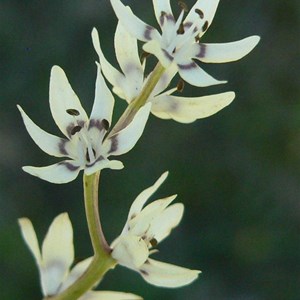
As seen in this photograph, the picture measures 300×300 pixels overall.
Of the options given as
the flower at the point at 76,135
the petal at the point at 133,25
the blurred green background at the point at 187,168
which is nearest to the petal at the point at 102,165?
the flower at the point at 76,135

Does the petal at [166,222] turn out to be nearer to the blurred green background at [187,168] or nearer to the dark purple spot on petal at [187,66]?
the dark purple spot on petal at [187,66]

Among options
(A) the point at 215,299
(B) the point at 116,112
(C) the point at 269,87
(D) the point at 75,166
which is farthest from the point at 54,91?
(C) the point at 269,87

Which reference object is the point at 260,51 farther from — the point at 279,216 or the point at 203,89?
the point at 279,216

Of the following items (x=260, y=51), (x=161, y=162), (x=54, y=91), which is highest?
(x=260, y=51)

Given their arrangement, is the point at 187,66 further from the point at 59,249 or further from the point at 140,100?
the point at 59,249

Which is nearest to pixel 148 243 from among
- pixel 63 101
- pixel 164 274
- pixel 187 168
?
pixel 164 274
